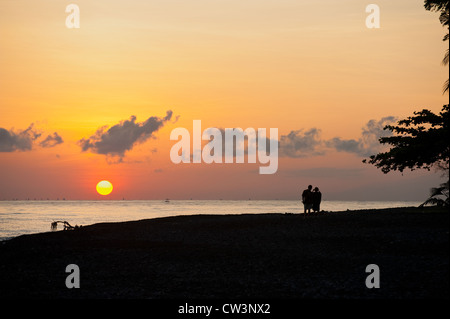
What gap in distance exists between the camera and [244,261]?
23.5 m

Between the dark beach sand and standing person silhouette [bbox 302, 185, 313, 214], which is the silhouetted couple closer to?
standing person silhouette [bbox 302, 185, 313, 214]

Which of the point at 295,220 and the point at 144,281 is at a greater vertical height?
the point at 295,220

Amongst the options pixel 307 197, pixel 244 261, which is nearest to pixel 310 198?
pixel 307 197

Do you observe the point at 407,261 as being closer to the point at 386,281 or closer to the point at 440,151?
the point at 386,281

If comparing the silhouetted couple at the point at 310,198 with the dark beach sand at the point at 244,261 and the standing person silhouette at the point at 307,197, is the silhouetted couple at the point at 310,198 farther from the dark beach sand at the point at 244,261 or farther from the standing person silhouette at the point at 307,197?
the dark beach sand at the point at 244,261

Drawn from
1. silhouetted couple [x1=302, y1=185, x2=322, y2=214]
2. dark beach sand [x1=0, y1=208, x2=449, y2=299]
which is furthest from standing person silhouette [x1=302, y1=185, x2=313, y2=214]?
dark beach sand [x1=0, y1=208, x2=449, y2=299]

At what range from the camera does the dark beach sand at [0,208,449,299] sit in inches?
733

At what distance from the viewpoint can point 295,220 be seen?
39.3 m

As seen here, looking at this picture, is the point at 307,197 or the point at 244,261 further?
the point at 307,197

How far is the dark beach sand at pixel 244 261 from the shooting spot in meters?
18.6

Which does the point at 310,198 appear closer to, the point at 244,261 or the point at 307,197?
the point at 307,197

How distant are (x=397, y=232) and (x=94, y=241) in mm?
17503
